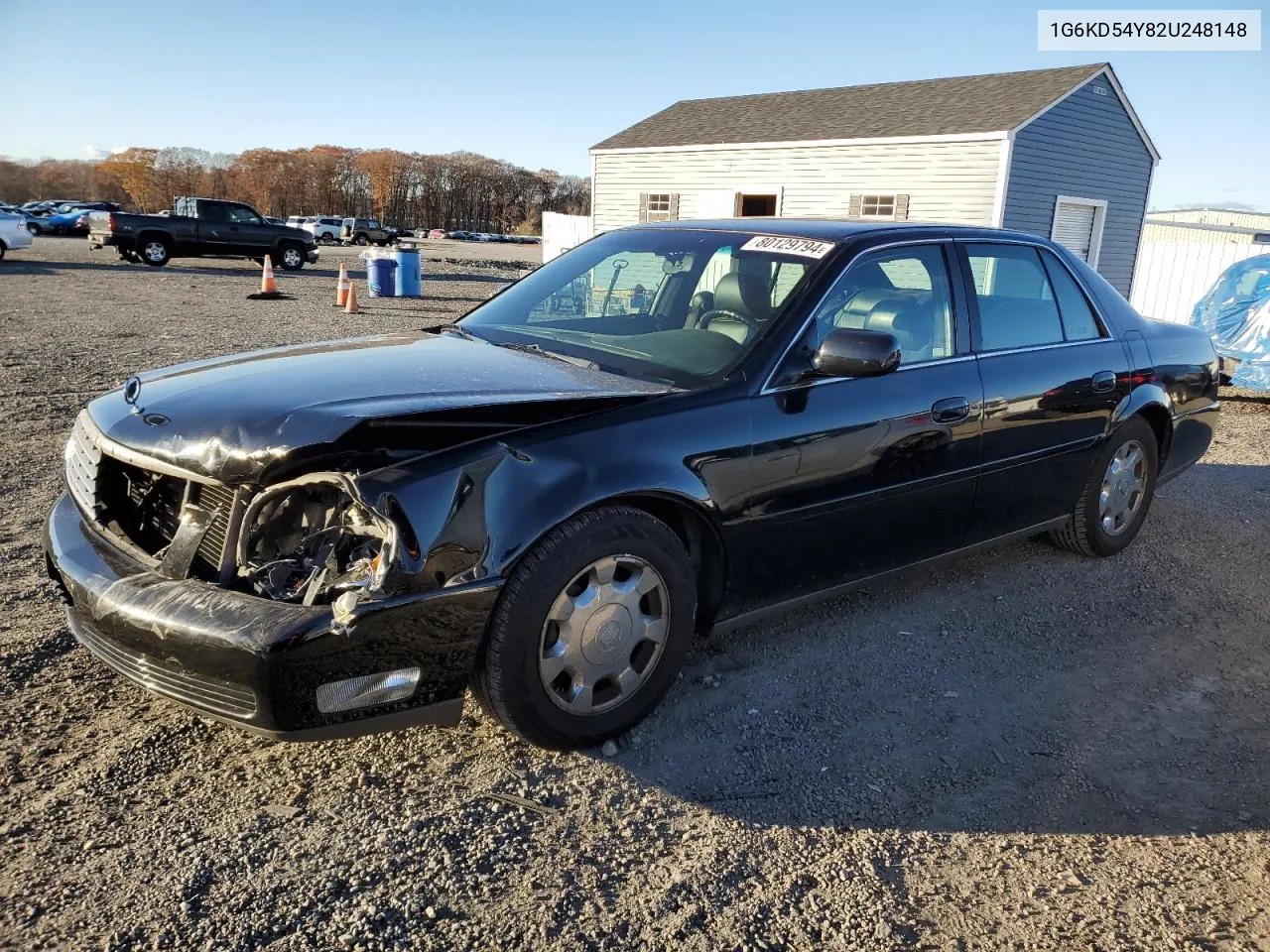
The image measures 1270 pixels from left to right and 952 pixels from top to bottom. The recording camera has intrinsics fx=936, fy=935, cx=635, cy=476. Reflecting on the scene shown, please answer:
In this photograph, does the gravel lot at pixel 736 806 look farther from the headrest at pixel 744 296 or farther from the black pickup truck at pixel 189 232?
the black pickup truck at pixel 189 232

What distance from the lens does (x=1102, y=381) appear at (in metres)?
4.50

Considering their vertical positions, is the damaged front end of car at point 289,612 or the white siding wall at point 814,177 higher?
the white siding wall at point 814,177

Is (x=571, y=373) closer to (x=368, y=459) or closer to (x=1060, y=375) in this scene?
(x=368, y=459)

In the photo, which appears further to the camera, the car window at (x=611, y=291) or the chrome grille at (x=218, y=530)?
the car window at (x=611, y=291)

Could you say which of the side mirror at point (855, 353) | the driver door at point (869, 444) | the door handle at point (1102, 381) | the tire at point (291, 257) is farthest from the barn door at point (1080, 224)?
the tire at point (291, 257)

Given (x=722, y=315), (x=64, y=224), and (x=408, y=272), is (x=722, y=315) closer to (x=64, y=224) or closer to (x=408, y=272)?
(x=408, y=272)

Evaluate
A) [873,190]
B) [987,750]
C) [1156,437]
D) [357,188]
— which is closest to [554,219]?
[873,190]

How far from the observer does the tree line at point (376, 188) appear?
101 metres

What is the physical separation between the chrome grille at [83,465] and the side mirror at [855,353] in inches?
93.2

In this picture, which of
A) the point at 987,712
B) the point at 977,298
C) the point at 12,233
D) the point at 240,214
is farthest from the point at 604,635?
the point at 12,233

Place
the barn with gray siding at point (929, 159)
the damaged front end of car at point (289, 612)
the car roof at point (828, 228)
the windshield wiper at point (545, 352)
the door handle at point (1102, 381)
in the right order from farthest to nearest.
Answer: the barn with gray siding at point (929, 159) → the door handle at point (1102, 381) → the car roof at point (828, 228) → the windshield wiper at point (545, 352) → the damaged front end of car at point (289, 612)

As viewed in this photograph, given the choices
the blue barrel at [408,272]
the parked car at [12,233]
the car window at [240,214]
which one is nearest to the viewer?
the blue barrel at [408,272]

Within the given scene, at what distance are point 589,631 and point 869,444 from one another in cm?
130

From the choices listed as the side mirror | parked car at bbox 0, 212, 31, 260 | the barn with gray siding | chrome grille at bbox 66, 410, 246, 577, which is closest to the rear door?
the side mirror
